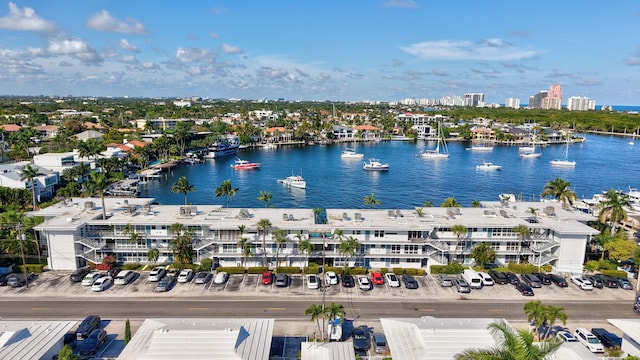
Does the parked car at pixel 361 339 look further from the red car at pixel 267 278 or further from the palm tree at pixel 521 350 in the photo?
the palm tree at pixel 521 350

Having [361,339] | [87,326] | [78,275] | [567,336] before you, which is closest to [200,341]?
[361,339]

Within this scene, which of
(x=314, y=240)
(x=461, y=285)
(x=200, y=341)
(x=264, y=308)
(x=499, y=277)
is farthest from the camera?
(x=314, y=240)

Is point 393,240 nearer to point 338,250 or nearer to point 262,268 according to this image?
point 338,250

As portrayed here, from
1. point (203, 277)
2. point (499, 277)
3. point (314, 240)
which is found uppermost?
point (314, 240)

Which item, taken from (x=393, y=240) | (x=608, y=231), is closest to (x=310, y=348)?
(x=393, y=240)

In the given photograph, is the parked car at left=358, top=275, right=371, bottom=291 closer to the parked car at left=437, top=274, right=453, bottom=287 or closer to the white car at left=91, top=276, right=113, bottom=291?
the parked car at left=437, top=274, right=453, bottom=287

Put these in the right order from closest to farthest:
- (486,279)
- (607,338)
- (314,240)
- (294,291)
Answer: (607,338) → (294,291) → (486,279) → (314,240)

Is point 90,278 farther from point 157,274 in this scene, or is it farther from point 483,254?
point 483,254
